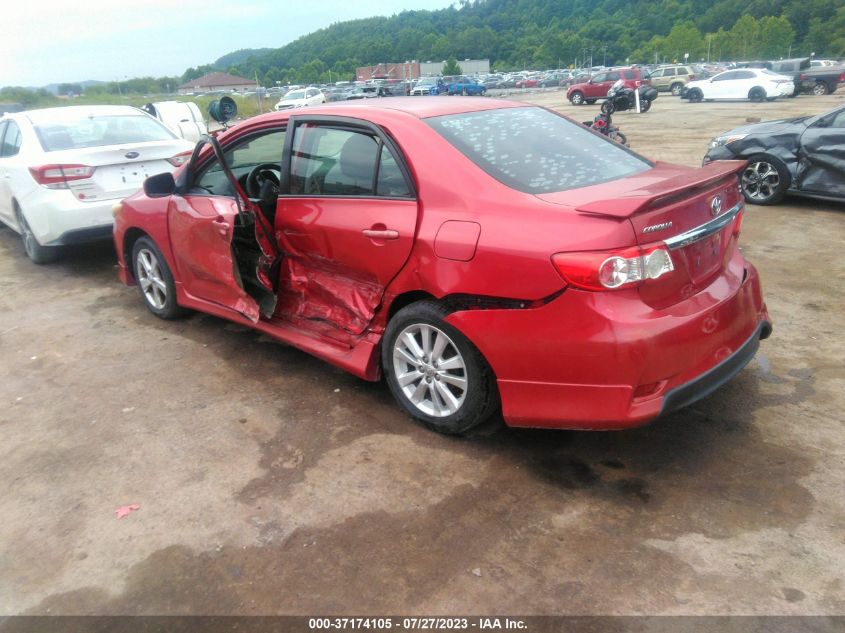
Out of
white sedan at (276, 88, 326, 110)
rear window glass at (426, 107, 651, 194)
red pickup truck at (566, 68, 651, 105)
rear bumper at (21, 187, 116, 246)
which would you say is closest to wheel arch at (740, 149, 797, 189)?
rear window glass at (426, 107, 651, 194)

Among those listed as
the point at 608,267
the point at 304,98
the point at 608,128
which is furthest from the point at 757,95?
the point at 608,267

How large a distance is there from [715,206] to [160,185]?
3.60 m

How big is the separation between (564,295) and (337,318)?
1.59 meters

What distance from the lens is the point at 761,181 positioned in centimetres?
847

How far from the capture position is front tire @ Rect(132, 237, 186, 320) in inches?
202

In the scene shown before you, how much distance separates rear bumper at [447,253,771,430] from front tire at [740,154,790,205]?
6036mm

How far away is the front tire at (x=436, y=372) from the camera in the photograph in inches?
126

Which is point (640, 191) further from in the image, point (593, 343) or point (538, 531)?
point (538, 531)

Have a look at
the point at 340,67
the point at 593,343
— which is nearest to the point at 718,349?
the point at 593,343

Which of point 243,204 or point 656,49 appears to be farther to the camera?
point 656,49

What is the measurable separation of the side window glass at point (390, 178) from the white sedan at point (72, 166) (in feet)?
13.0

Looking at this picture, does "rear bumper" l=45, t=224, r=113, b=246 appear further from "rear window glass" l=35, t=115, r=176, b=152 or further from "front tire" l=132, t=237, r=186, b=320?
"front tire" l=132, t=237, r=186, b=320

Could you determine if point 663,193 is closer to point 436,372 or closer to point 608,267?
point 608,267

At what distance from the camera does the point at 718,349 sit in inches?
120
